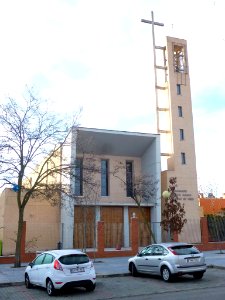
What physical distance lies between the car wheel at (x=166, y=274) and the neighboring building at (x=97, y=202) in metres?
10.2

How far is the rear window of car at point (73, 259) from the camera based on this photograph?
13.2 metres

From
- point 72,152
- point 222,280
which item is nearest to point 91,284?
point 222,280

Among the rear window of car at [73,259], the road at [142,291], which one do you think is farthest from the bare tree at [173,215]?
the rear window of car at [73,259]

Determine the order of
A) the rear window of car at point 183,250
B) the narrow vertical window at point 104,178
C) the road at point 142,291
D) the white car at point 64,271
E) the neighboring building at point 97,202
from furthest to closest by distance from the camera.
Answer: the narrow vertical window at point 104,178
the neighboring building at point 97,202
the rear window of car at point 183,250
the white car at point 64,271
the road at point 142,291

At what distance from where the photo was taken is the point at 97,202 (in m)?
32.3

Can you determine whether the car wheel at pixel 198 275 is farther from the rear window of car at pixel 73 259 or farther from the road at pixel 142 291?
the rear window of car at pixel 73 259

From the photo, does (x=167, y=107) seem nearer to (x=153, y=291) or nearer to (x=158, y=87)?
(x=158, y=87)

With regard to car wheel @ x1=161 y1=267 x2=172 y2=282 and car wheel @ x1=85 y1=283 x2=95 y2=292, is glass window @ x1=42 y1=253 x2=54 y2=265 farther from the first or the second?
car wheel @ x1=161 y1=267 x2=172 y2=282

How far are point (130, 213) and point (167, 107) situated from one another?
10.8 m

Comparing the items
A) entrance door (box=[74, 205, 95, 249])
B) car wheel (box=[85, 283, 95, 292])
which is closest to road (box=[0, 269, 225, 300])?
car wheel (box=[85, 283, 95, 292])

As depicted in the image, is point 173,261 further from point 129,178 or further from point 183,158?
point 183,158

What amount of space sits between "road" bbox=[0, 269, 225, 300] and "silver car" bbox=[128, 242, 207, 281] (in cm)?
36

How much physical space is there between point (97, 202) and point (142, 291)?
62.1 feet

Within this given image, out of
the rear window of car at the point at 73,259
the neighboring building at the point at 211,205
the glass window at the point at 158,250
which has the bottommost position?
the rear window of car at the point at 73,259
